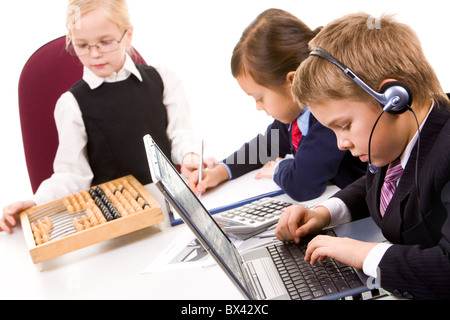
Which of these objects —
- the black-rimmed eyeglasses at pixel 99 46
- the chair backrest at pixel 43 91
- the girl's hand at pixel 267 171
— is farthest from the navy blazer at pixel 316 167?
the chair backrest at pixel 43 91

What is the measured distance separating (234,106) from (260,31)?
126 cm

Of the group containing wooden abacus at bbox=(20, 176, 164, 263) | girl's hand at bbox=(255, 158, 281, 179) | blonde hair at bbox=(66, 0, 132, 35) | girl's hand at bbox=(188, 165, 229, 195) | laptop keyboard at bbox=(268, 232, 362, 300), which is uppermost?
blonde hair at bbox=(66, 0, 132, 35)

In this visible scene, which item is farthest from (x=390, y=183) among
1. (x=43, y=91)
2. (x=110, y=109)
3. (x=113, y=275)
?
(x=43, y=91)

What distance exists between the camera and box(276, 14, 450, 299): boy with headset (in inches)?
32.9

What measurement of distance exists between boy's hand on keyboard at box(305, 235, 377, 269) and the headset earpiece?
0.26 meters

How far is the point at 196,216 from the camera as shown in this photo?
2.92 feet

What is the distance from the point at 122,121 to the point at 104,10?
1.42 ft

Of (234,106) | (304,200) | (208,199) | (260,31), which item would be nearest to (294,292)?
(304,200)

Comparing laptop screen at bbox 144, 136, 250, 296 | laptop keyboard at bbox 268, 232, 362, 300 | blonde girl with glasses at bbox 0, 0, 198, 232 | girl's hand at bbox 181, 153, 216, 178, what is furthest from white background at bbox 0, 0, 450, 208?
laptop keyboard at bbox 268, 232, 362, 300

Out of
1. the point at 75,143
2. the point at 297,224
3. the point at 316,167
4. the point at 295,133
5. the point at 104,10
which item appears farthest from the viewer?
the point at 75,143

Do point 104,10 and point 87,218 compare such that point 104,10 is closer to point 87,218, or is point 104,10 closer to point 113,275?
point 87,218

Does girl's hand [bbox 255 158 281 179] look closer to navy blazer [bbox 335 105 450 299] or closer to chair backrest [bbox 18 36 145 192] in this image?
navy blazer [bbox 335 105 450 299]

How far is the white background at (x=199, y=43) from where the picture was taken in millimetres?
2219

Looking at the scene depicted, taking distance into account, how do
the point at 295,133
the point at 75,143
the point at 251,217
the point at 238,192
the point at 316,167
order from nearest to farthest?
the point at 251,217, the point at 316,167, the point at 238,192, the point at 295,133, the point at 75,143
